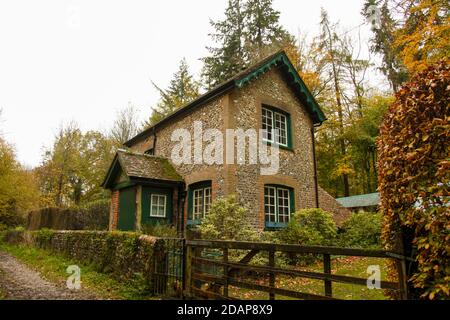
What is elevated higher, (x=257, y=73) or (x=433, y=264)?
(x=257, y=73)

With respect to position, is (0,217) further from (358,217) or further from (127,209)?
(358,217)

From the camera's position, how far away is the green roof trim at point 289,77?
12.4 m

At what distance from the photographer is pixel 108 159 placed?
30734 mm

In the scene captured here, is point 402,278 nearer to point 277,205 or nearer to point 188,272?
point 188,272

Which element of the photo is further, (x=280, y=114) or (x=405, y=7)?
(x=280, y=114)

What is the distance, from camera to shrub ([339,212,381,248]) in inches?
517

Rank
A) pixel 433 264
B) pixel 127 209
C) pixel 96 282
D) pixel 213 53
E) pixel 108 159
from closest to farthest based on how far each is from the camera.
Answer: pixel 433 264
pixel 96 282
pixel 127 209
pixel 213 53
pixel 108 159

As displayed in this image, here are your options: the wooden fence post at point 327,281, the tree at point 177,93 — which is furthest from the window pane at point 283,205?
the tree at point 177,93

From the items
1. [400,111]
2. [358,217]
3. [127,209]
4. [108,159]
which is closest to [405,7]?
[358,217]

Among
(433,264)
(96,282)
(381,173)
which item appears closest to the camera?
(433,264)

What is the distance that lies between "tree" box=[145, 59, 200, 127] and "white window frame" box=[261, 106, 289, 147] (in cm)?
1602

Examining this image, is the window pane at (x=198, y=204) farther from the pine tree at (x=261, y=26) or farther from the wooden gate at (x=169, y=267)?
the pine tree at (x=261, y=26)

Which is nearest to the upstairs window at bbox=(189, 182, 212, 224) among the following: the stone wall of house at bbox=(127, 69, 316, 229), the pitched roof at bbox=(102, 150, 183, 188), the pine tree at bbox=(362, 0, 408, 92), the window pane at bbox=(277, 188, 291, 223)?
the stone wall of house at bbox=(127, 69, 316, 229)
